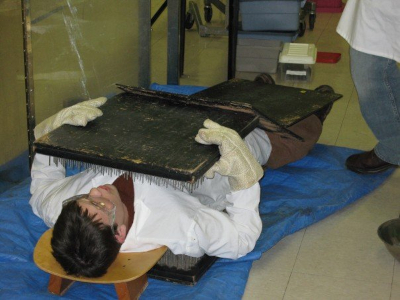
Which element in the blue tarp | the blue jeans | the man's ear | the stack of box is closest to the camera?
the man's ear

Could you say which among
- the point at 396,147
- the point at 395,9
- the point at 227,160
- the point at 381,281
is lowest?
the point at 381,281

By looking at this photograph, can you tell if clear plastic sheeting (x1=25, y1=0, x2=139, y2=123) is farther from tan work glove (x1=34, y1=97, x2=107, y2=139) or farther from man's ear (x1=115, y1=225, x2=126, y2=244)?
man's ear (x1=115, y1=225, x2=126, y2=244)

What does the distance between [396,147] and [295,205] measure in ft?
1.54

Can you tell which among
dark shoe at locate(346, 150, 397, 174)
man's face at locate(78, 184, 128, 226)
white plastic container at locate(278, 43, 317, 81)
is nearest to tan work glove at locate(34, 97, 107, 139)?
man's face at locate(78, 184, 128, 226)

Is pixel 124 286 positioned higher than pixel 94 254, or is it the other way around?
pixel 94 254

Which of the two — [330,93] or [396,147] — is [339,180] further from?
[330,93]

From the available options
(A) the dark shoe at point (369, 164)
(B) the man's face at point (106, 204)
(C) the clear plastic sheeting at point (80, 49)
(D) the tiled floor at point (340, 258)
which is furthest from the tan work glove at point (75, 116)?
(A) the dark shoe at point (369, 164)

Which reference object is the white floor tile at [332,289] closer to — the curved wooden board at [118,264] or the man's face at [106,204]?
the curved wooden board at [118,264]

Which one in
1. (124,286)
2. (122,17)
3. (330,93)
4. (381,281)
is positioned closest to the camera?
(124,286)

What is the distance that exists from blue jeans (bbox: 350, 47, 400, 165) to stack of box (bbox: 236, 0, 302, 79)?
1439mm

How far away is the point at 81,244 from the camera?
156cm

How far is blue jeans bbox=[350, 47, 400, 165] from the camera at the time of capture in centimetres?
233

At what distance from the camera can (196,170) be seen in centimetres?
163

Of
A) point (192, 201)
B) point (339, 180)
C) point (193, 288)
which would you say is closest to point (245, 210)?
point (192, 201)
